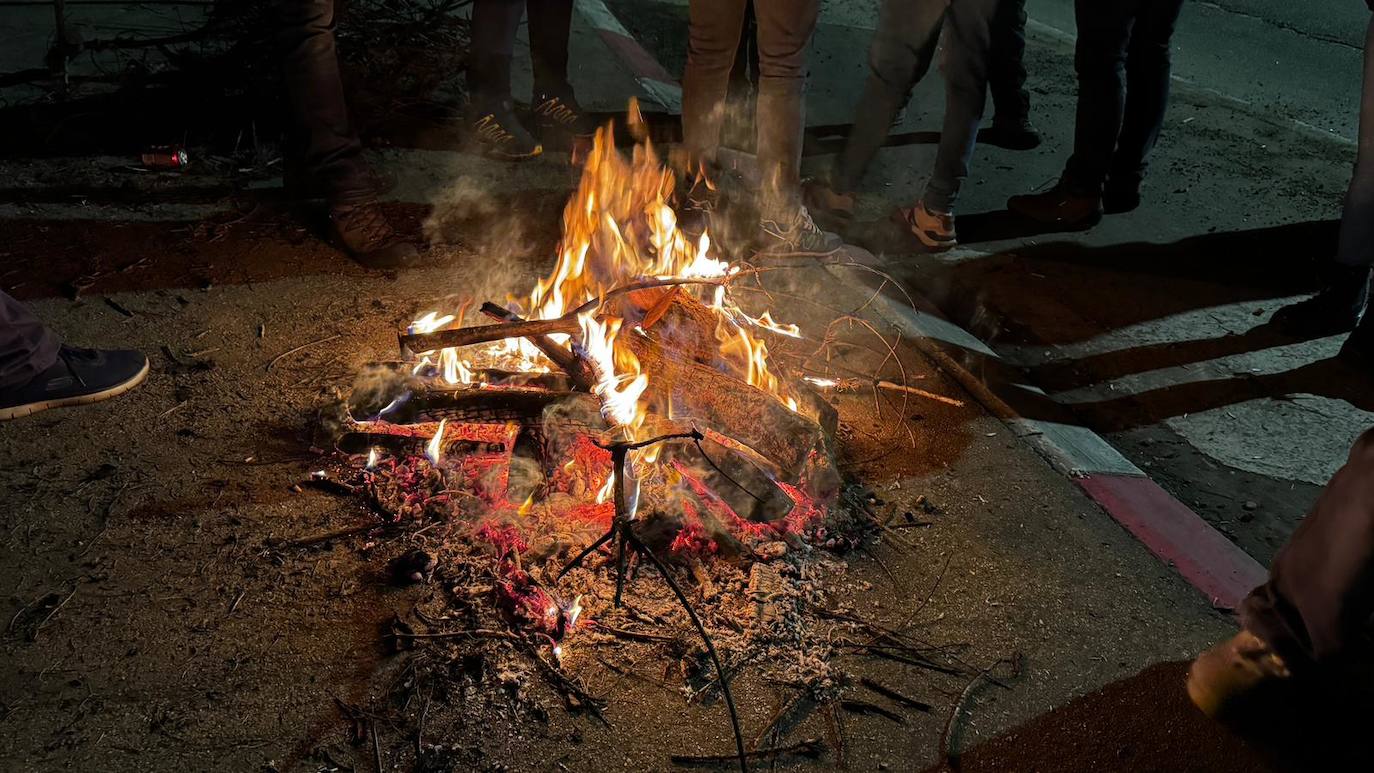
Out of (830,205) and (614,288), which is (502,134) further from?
(614,288)

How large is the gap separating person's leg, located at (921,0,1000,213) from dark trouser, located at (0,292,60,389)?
13.9 feet

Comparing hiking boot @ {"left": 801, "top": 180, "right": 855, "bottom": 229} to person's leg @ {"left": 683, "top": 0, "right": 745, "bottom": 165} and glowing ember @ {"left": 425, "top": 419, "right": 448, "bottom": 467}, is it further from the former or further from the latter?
Result: glowing ember @ {"left": 425, "top": 419, "right": 448, "bottom": 467}

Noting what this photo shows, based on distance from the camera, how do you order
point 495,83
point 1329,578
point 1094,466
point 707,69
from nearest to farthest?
1. point 1329,578
2. point 1094,466
3. point 707,69
4. point 495,83

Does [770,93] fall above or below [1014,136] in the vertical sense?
above

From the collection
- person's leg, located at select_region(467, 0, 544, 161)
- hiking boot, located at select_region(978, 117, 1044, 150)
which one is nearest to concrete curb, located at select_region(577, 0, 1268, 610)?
person's leg, located at select_region(467, 0, 544, 161)

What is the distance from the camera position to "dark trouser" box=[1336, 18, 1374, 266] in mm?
4324

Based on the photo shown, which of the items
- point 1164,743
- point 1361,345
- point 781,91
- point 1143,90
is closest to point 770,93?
point 781,91

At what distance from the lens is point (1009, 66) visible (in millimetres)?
6770

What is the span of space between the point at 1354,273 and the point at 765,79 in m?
3.06

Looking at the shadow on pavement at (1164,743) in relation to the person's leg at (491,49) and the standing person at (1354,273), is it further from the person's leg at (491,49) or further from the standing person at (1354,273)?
the person's leg at (491,49)

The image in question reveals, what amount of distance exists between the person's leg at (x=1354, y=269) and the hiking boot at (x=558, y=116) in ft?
13.2

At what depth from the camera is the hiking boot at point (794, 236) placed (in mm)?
4809

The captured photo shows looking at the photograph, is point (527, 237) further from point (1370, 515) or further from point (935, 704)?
point (1370, 515)

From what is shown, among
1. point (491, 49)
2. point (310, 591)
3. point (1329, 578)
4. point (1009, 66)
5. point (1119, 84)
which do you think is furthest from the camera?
point (1009, 66)
